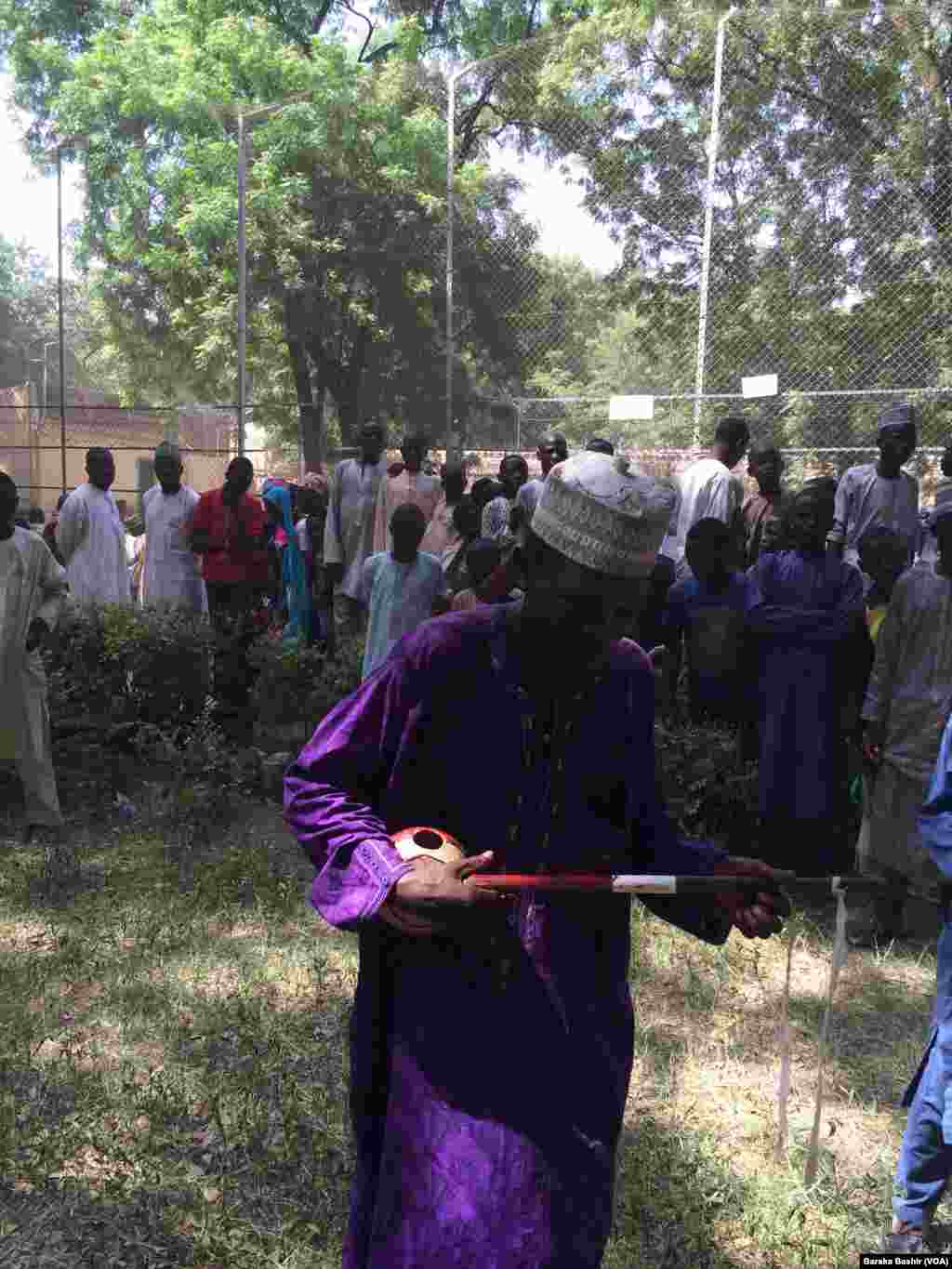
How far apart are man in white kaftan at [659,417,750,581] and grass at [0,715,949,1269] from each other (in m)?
2.86

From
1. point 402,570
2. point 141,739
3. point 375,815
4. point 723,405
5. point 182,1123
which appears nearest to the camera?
point 375,815

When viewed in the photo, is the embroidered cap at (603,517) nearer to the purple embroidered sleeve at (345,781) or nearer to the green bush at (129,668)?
the purple embroidered sleeve at (345,781)

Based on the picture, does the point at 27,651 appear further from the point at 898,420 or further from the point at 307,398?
the point at 307,398

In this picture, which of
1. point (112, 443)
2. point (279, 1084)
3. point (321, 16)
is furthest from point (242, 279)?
point (321, 16)

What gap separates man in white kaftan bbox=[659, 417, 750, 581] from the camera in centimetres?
797

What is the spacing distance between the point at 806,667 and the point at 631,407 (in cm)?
539

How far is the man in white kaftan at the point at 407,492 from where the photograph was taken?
9.11 meters

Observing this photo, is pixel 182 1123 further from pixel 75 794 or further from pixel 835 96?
pixel 835 96

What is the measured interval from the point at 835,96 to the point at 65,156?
16.8 m

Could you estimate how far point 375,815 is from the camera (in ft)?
7.16

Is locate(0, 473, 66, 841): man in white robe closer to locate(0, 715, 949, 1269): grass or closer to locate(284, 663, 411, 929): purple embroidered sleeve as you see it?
locate(0, 715, 949, 1269): grass

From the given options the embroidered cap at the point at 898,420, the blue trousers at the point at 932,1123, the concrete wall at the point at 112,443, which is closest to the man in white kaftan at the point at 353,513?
the embroidered cap at the point at 898,420

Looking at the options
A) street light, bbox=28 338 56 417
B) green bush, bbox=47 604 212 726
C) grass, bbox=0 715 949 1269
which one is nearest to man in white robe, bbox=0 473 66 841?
grass, bbox=0 715 949 1269

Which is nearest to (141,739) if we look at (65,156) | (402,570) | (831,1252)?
(402,570)
